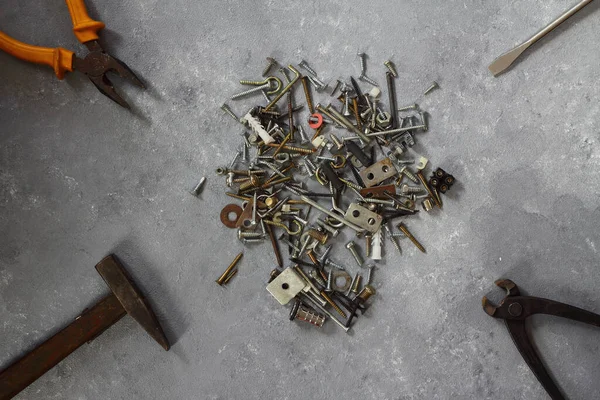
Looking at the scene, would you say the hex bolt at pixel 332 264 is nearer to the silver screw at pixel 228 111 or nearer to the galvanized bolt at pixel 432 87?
the silver screw at pixel 228 111

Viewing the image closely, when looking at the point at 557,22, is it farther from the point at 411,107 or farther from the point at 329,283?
the point at 329,283

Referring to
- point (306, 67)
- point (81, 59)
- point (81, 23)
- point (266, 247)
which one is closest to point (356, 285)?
point (266, 247)

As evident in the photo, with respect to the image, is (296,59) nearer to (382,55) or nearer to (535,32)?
(382,55)

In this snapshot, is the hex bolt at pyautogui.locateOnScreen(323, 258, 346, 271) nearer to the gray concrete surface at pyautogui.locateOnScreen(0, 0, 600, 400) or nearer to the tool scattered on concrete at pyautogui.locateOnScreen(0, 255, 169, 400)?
the gray concrete surface at pyautogui.locateOnScreen(0, 0, 600, 400)

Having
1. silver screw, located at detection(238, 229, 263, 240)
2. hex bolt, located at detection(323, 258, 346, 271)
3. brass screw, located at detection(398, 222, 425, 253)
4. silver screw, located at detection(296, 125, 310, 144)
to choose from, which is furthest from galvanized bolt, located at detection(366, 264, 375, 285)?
silver screw, located at detection(296, 125, 310, 144)

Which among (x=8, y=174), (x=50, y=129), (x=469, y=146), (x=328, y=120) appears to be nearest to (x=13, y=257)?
(x=8, y=174)

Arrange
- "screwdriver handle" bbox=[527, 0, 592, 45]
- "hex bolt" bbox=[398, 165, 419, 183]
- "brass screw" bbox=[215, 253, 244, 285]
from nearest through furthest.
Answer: "screwdriver handle" bbox=[527, 0, 592, 45] < "hex bolt" bbox=[398, 165, 419, 183] < "brass screw" bbox=[215, 253, 244, 285]
